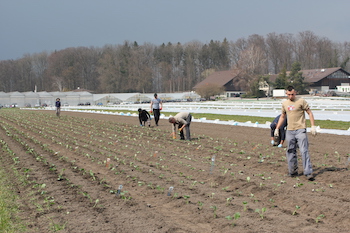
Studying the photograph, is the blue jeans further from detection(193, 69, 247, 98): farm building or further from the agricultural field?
detection(193, 69, 247, 98): farm building

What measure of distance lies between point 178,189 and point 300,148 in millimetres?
2476

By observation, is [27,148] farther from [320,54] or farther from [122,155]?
[320,54]

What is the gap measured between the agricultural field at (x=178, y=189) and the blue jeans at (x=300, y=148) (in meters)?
0.24

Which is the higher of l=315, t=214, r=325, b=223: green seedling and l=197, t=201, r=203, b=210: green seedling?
l=197, t=201, r=203, b=210: green seedling

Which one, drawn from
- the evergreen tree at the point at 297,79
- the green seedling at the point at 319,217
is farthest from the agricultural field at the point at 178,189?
the evergreen tree at the point at 297,79

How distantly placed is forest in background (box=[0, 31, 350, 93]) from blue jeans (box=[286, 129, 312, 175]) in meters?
101

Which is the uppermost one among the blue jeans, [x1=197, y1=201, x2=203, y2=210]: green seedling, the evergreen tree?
the evergreen tree

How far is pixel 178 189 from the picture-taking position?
803cm

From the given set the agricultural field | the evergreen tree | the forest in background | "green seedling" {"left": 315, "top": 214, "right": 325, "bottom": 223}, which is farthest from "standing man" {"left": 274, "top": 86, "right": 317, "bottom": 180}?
the forest in background

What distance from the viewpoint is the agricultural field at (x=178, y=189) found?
20.0 feet

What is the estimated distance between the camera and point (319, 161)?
10.4 meters

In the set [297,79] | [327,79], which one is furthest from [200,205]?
[327,79]

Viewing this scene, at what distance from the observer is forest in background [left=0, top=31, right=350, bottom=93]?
110 metres

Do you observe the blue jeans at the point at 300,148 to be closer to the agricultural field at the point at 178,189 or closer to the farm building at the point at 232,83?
the agricultural field at the point at 178,189
